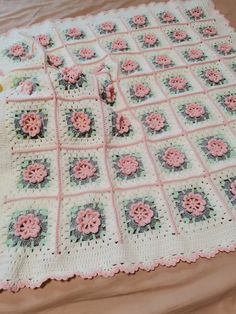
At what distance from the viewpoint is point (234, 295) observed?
0.81 m

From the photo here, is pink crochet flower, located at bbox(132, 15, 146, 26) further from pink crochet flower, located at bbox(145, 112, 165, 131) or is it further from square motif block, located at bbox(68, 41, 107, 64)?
pink crochet flower, located at bbox(145, 112, 165, 131)

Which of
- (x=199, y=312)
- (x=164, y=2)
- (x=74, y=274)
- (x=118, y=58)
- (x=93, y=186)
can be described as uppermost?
(x=164, y=2)

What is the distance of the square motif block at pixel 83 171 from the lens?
94cm

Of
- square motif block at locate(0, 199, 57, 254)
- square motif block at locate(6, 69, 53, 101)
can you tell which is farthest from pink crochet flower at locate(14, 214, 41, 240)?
square motif block at locate(6, 69, 53, 101)

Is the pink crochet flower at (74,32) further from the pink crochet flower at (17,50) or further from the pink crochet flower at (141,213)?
the pink crochet flower at (141,213)

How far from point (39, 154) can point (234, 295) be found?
0.54 m

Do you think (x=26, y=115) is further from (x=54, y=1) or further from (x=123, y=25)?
(x=54, y=1)

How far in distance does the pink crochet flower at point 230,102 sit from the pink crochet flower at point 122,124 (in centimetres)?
30

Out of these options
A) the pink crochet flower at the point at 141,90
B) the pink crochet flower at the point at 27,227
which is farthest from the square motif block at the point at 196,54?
the pink crochet flower at the point at 27,227

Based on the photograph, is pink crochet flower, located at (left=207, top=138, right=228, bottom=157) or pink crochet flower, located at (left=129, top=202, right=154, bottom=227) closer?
pink crochet flower, located at (left=129, top=202, right=154, bottom=227)

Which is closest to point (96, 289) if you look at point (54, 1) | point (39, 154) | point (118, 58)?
point (39, 154)

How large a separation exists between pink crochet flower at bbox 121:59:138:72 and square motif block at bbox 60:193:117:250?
50 centimetres

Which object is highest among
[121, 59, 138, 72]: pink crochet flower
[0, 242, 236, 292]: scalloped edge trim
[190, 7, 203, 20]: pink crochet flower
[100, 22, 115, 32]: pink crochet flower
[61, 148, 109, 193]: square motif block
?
[190, 7, 203, 20]: pink crochet flower

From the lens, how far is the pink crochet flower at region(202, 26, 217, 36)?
4.75 feet
